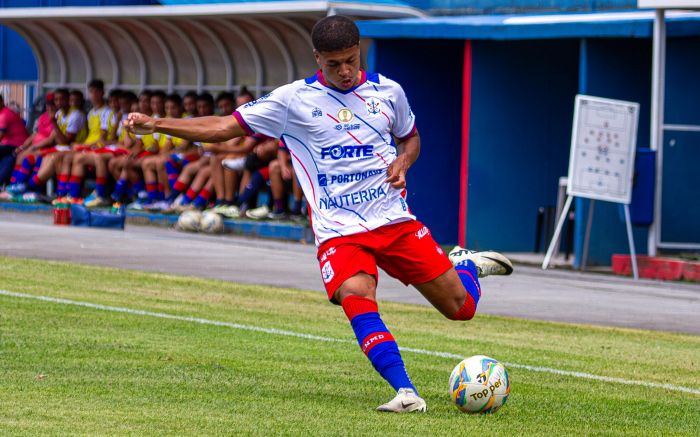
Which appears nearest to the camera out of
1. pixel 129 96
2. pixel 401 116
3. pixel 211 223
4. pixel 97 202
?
pixel 401 116

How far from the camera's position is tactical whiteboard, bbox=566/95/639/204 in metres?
17.4

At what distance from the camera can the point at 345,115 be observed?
781cm

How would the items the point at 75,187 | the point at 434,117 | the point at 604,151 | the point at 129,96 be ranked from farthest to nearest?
the point at 129,96
the point at 75,187
the point at 434,117
the point at 604,151

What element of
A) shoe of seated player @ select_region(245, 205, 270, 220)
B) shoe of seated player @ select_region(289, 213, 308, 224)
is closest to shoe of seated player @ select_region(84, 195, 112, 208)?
shoe of seated player @ select_region(245, 205, 270, 220)

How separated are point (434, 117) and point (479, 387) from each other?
13.2 m

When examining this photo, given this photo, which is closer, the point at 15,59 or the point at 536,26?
the point at 536,26

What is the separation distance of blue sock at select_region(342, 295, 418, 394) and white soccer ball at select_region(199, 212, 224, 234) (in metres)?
13.5

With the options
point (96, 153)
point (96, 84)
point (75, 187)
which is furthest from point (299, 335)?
point (96, 84)

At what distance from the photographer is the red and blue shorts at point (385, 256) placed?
770 cm

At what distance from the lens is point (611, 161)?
17.4m

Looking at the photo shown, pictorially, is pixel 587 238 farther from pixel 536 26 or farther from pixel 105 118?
pixel 105 118

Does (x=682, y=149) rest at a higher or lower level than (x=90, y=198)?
higher

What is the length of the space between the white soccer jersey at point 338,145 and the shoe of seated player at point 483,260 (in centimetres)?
107

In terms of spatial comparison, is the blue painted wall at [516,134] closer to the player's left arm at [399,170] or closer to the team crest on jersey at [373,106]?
the player's left arm at [399,170]
